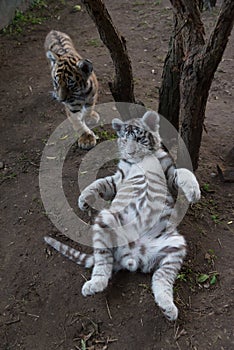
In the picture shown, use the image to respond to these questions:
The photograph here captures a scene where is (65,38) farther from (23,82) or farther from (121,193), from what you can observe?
(121,193)

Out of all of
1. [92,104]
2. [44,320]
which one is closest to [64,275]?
[44,320]

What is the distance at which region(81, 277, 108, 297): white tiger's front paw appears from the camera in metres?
2.85

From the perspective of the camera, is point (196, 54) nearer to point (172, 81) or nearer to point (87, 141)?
point (172, 81)

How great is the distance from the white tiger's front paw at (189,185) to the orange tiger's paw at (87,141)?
1.31 m

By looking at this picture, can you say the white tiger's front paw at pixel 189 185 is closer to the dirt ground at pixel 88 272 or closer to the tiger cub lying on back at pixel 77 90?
the dirt ground at pixel 88 272

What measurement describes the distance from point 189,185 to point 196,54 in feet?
2.93

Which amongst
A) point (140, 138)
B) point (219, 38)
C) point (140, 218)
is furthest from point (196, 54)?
point (140, 218)

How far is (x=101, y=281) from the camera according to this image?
9.41ft

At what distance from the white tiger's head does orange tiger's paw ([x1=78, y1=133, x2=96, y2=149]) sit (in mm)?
941

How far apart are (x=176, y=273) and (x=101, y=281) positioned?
18.3 inches

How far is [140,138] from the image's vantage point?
11.1ft

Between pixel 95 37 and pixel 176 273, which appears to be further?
pixel 95 37

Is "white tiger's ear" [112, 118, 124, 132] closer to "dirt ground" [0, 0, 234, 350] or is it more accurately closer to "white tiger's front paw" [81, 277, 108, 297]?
"dirt ground" [0, 0, 234, 350]

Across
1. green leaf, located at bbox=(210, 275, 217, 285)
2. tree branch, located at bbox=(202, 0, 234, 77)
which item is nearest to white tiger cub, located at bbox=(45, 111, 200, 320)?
green leaf, located at bbox=(210, 275, 217, 285)
